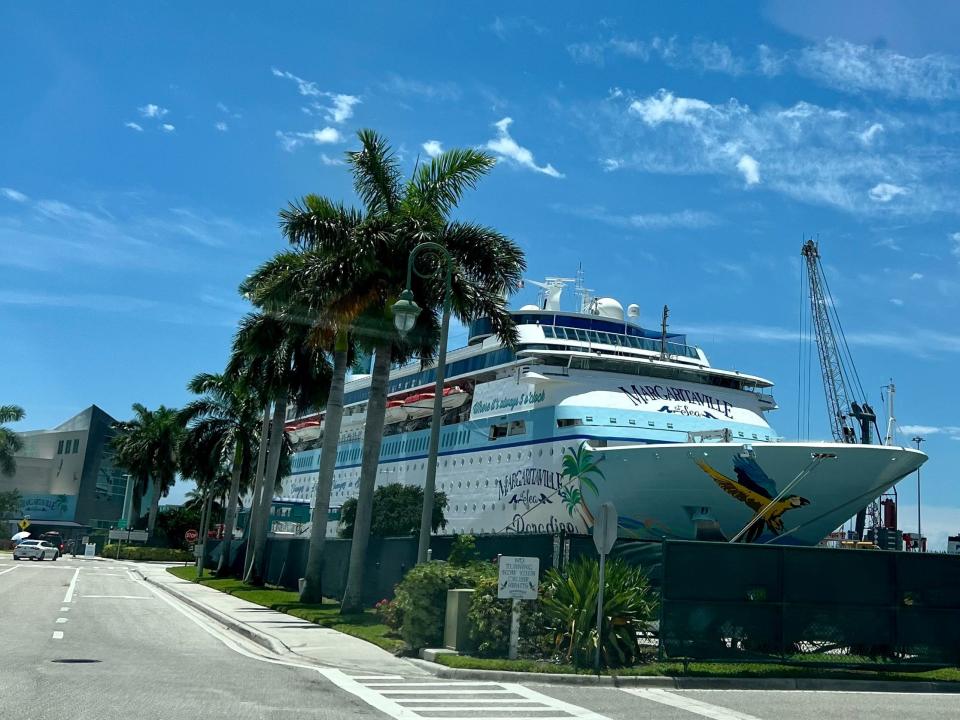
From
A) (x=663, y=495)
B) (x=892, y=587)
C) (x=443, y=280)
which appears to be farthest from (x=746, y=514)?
(x=892, y=587)

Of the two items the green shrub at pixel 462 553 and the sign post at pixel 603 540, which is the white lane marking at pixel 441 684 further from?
the green shrub at pixel 462 553

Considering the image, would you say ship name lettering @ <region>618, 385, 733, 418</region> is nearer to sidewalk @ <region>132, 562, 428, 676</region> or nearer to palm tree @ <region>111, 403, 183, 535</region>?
sidewalk @ <region>132, 562, 428, 676</region>

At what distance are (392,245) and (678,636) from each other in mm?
12801

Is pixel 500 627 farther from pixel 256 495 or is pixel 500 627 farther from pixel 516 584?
pixel 256 495

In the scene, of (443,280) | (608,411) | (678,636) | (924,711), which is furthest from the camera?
(608,411)

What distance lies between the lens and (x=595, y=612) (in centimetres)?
1452

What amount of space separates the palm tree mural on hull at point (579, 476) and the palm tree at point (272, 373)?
991 centimetres

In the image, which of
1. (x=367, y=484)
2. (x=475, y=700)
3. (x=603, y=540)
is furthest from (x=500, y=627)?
(x=367, y=484)

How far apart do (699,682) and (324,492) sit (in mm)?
16510

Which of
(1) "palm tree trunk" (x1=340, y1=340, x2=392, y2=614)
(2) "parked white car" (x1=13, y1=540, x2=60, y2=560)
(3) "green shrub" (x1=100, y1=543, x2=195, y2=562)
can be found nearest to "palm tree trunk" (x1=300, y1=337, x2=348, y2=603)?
(1) "palm tree trunk" (x1=340, y1=340, x2=392, y2=614)

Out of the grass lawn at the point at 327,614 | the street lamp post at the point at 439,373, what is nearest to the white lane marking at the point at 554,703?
the grass lawn at the point at 327,614

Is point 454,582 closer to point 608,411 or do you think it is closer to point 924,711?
point 924,711

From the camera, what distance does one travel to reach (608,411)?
1551 inches

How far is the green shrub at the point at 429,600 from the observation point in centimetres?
1612
